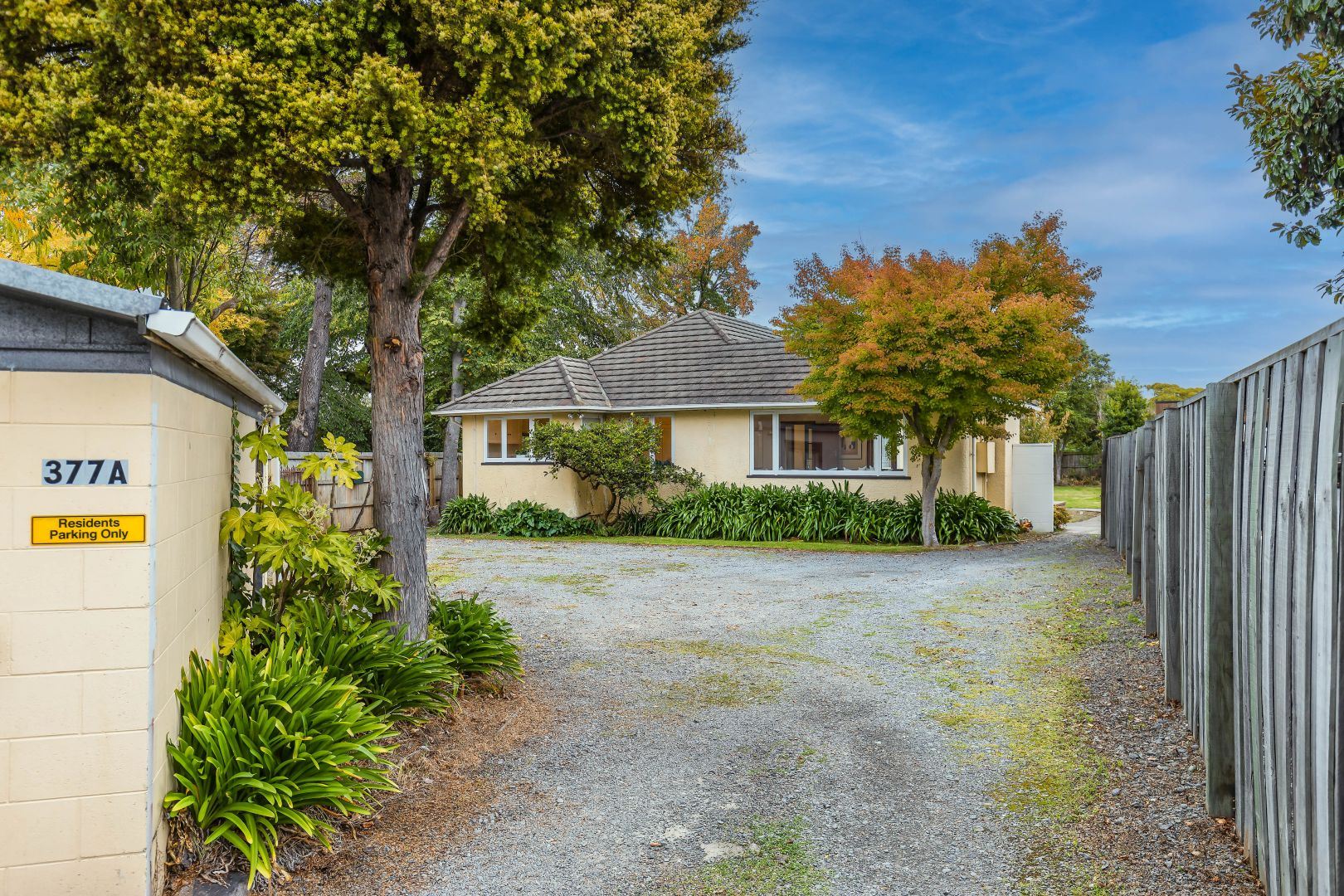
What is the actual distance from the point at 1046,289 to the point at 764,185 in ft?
35.9

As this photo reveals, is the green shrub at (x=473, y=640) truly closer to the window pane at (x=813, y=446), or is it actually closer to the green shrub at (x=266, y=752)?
the green shrub at (x=266, y=752)

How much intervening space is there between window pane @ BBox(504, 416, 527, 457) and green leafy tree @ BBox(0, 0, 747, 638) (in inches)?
567

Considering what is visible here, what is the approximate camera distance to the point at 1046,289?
818 inches

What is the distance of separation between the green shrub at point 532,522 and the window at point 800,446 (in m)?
4.49

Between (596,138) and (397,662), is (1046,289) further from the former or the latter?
(397,662)

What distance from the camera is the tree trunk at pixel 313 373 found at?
20016 millimetres

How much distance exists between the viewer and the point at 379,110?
5383 mm

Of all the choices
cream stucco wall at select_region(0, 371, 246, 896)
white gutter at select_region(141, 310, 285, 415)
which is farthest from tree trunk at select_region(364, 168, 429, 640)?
cream stucco wall at select_region(0, 371, 246, 896)

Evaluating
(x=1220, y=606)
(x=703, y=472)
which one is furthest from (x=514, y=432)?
(x=1220, y=606)

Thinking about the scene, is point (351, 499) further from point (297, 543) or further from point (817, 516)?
point (297, 543)

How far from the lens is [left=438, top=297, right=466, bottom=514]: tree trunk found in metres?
24.0

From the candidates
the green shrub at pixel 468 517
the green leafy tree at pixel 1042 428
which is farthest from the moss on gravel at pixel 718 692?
the green leafy tree at pixel 1042 428

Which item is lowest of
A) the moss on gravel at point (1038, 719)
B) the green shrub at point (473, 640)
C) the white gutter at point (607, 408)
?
the moss on gravel at point (1038, 719)

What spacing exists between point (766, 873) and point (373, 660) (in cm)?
290
